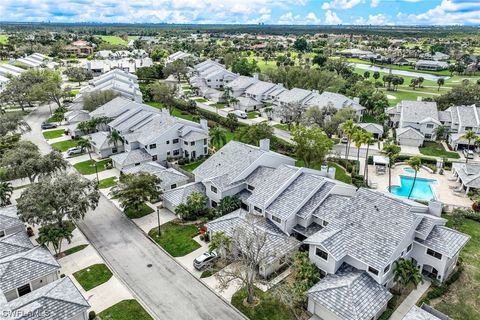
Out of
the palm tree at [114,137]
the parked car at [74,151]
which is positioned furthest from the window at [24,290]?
the parked car at [74,151]

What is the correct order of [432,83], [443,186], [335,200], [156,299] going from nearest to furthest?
1. [156,299]
2. [335,200]
3. [443,186]
4. [432,83]

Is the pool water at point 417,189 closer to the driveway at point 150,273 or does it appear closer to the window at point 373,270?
the window at point 373,270

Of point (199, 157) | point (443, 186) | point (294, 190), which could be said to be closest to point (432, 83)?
point (443, 186)

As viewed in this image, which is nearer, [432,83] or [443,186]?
[443,186]

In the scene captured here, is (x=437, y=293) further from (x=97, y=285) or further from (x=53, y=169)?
(x=53, y=169)

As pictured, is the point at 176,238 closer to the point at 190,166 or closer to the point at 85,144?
the point at 190,166

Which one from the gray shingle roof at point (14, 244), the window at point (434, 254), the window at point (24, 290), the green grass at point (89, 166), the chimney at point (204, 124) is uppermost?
the chimney at point (204, 124)

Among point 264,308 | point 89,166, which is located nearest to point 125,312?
point 264,308
